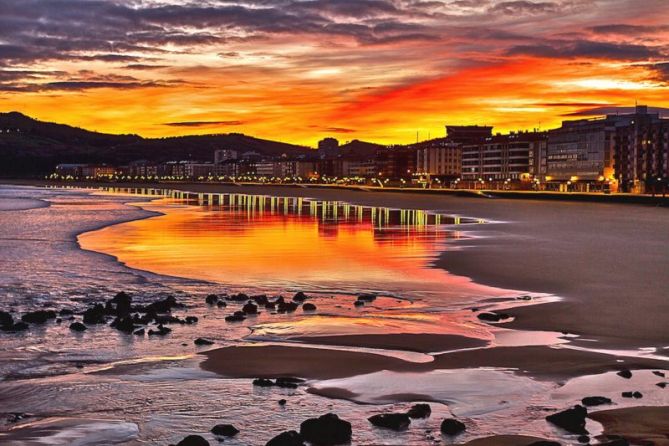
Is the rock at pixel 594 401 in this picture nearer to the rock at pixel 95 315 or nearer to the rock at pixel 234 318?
the rock at pixel 234 318

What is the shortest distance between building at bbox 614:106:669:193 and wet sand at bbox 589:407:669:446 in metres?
132

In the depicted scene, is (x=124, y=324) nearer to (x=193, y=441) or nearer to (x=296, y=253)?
(x=193, y=441)

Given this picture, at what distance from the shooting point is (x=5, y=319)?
14727 millimetres

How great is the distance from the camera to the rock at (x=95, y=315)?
1484 centimetres

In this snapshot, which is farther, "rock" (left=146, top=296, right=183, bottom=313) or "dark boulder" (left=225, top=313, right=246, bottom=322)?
"rock" (left=146, top=296, right=183, bottom=313)

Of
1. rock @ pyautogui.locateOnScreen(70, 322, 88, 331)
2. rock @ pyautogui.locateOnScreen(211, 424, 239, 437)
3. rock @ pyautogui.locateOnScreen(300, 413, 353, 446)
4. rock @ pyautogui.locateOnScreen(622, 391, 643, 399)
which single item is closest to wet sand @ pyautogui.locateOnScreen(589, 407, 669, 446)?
rock @ pyautogui.locateOnScreen(622, 391, 643, 399)

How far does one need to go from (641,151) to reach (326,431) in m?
150

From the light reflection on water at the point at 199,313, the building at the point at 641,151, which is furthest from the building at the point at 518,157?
the light reflection on water at the point at 199,313

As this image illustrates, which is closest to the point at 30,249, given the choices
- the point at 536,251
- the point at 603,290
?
the point at 536,251

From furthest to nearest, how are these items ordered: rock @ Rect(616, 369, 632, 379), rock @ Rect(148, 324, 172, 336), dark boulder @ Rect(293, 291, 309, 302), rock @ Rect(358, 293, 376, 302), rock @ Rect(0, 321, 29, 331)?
rock @ Rect(358, 293, 376, 302), dark boulder @ Rect(293, 291, 309, 302), rock @ Rect(0, 321, 29, 331), rock @ Rect(148, 324, 172, 336), rock @ Rect(616, 369, 632, 379)

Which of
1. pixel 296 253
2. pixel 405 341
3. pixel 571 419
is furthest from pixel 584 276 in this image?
pixel 571 419

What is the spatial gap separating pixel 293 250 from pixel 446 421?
71.2 ft

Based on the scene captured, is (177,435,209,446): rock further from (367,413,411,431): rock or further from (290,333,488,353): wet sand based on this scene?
(290,333,488,353): wet sand

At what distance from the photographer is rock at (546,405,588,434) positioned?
343 inches
